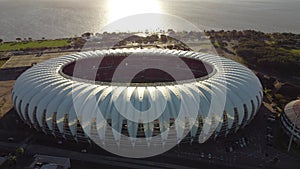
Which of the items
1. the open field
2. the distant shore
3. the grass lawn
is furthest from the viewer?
the grass lawn

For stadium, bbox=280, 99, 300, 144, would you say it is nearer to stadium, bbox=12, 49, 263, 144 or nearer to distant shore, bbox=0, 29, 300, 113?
stadium, bbox=12, 49, 263, 144

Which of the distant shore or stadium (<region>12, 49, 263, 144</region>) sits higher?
stadium (<region>12, 49, 263, 144</region>)

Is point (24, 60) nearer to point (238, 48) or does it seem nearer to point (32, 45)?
point (32, 45)

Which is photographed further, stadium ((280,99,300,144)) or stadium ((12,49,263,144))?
stadium ((280,99,300,144))

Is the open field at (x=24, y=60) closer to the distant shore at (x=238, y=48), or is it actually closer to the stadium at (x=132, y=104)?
the distant shore at (x=238, y=48)

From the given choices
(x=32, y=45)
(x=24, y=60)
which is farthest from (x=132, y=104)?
(x=32, y=45)

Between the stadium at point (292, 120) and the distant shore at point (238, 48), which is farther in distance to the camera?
the distant shore at point (238, 48)

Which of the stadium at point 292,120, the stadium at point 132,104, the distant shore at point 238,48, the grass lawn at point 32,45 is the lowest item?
the grass lawn at point 32,45

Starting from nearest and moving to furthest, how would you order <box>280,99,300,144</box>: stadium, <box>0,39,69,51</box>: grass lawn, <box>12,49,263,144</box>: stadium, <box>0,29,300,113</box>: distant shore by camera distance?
<box>12,49,263,144</box>: stadium
<box>280,99,300,144</box>: stadium
<box>0,29,300,113</box>: distant shore
<box>0,39,69,51</box>: grass lawn

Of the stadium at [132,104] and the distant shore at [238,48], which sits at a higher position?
the stadium at [132,104]

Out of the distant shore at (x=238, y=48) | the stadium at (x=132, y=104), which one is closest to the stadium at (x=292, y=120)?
the stadium at (x=132, y=104)

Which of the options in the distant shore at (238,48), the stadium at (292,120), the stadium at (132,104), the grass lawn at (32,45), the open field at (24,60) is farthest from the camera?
the grass lawn at (32,45)

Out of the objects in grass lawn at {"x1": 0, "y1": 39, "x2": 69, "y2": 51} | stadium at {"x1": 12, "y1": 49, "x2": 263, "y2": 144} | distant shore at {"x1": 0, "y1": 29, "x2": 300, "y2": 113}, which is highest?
stadium at {"x1": 12, "y1": 49, "x2": 263, "y2": 144}

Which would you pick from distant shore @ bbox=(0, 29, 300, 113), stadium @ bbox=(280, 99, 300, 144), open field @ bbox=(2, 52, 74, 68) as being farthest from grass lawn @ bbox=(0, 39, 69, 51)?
stadium @ bbox=(280, 99, 300, 144)
